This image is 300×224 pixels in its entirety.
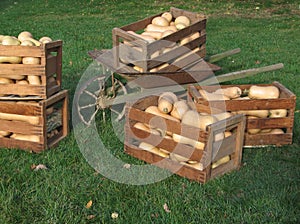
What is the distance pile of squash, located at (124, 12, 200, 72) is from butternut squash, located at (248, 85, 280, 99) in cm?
101

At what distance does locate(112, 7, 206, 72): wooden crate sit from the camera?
5.49 meters

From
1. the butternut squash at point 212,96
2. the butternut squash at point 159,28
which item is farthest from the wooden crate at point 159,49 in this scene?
the butternut squash at point 212,96

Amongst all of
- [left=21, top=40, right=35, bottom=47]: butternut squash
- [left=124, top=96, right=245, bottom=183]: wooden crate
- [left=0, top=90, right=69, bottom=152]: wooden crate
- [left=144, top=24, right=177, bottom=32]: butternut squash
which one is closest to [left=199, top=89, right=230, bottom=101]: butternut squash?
[left=124, top=96, right=245, bottom=183]: wooden crate

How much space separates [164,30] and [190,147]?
6.30 ft

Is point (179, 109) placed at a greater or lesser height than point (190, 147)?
greater

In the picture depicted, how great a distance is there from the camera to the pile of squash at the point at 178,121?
4.69 metres

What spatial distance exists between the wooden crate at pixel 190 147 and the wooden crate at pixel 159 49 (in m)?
0.59

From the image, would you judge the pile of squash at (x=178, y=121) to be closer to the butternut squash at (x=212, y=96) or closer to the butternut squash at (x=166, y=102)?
the butternut squash at (x=166, y=102)

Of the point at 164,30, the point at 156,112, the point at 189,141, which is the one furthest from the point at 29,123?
the point at 164,30

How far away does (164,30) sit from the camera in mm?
5992

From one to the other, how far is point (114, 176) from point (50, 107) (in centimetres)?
125

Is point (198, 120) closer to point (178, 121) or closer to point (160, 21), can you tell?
Result: point (178, 121)

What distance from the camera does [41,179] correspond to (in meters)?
4.69

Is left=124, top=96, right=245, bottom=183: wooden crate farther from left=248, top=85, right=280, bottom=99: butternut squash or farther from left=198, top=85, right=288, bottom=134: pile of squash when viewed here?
left=248, top=85, right=280, bottom=99: butternut squash
